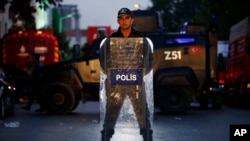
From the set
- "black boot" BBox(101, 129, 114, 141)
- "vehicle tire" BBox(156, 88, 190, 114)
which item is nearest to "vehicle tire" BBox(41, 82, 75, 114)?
"vehicle tire" BBox(156, 88, 190, 114)

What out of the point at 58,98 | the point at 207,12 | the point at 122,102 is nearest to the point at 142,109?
the point at 122,102

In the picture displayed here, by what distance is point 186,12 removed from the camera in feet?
305

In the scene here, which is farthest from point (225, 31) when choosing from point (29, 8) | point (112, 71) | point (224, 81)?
point (112, 71)

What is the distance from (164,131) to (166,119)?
180 inches

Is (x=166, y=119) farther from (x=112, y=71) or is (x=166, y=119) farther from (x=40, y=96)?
(x=112, y=71)

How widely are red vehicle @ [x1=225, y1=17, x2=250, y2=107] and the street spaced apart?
7.10 metres

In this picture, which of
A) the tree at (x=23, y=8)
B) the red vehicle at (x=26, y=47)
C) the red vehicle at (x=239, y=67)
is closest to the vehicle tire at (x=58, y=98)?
the tree at (x=23, y=8)

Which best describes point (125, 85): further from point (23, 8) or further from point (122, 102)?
point (23, 8)

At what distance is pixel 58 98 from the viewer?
23.1 metres

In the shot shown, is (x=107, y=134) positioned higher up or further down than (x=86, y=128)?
higher up

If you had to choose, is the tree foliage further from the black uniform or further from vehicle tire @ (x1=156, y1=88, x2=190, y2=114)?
the black uniform

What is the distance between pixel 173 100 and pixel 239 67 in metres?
7.76

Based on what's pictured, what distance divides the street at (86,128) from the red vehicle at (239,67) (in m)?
7.10

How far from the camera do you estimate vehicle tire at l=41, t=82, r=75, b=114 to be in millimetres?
23031
